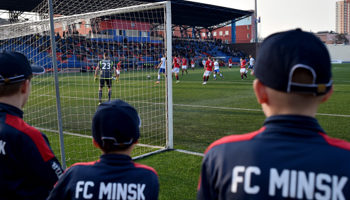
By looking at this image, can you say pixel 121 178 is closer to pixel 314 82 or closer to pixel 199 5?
pixel 314 82

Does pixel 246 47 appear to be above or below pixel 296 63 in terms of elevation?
above

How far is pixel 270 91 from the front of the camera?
3.95ft

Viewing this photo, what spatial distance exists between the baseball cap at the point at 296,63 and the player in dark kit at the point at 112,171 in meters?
0.81

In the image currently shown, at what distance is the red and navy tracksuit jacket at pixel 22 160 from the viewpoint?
1.88m

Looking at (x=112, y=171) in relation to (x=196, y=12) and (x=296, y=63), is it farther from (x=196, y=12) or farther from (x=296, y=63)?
(x=196, y=12)

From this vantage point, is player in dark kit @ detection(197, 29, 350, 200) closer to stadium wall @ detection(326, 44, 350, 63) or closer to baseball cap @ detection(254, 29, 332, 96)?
baseball cap @ detection(254, 29, 332, 96)

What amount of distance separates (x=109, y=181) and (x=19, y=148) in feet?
2.29

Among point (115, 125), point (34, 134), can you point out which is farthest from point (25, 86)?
point (115, 125)

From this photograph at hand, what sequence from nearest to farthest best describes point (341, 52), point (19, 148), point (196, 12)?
point (19, 148)
point (196, 12)
point (341, 52)

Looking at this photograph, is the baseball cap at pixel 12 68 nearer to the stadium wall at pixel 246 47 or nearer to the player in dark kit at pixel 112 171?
the player in dark kit at pixel 112 171

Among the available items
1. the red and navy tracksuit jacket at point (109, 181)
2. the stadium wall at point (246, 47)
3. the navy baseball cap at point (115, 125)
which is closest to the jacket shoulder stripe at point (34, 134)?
the red and navy tracksuit jacket at point (109, 181)

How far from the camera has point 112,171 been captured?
1.59 metres

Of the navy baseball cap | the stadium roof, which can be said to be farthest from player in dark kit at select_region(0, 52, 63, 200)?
the stadium roof

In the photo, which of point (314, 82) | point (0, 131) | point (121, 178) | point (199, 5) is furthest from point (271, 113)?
point (199, 5)
